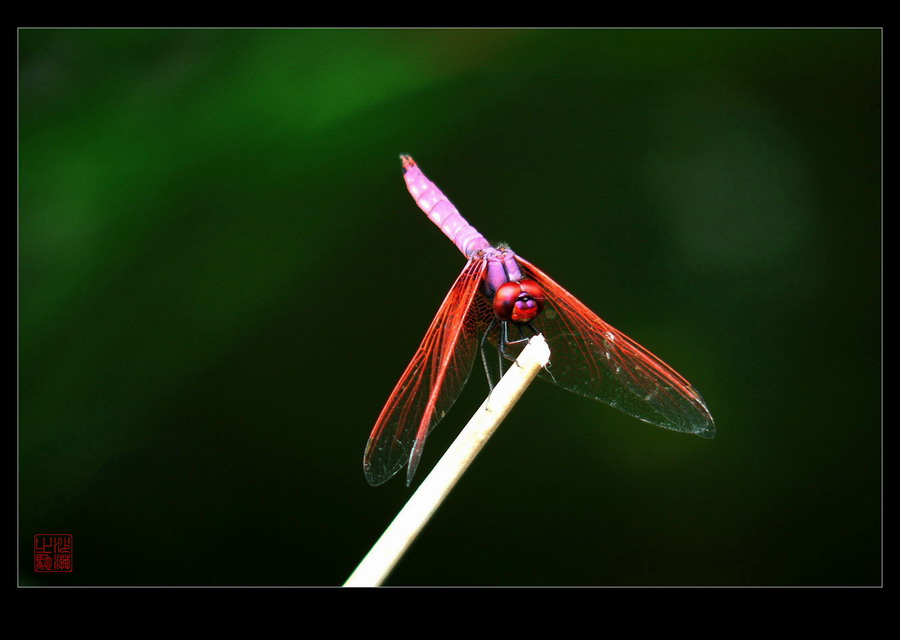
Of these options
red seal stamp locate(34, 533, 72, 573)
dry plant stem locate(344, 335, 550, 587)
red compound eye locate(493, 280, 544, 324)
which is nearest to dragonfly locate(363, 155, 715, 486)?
red compound eye locate(493, 280, 544, 324)

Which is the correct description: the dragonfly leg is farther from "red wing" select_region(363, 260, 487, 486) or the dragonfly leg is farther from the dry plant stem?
the dry plant stem

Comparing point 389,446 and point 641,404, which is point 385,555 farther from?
point 641,404

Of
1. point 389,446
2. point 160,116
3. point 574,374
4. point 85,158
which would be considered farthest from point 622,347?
point 85,158

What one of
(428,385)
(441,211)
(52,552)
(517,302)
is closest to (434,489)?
(428,385)

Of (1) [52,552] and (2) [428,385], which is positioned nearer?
(2) [428,385]

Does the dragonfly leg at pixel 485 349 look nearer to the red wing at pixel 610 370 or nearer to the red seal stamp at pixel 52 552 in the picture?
the red wing at pixel 610 370

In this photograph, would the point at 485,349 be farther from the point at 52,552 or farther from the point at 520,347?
the point at 52,552

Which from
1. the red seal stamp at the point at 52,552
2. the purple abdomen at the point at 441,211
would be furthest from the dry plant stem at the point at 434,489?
the red seal stamp at the point at 52,552
